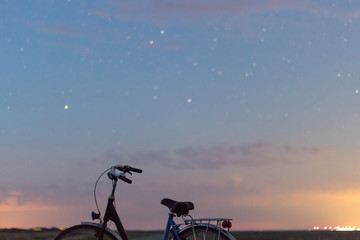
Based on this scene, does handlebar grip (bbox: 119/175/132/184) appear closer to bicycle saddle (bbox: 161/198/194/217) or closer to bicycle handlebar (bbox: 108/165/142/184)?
bicycle handlebar (bbox: 108/165/142/184)

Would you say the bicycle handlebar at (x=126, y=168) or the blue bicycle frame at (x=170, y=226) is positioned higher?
the bicycle handlebar at (x=126, y=168)

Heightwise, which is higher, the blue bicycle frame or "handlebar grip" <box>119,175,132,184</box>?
"handlebar grip" <box>119,175,132,184</box>

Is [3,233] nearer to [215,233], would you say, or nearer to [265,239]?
[265,239]

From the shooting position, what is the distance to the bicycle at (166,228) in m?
6.12

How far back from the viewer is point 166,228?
649 centimetres

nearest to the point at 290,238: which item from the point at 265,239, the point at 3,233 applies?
the point at 265,239

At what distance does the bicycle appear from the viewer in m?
6.12

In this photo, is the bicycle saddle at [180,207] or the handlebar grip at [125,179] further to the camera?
the handlebar grip at [125,179]

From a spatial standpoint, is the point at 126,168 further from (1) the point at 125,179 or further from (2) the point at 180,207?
(2) the point at 180,207

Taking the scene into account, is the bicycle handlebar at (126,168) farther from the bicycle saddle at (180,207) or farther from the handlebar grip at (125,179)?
the bicycle saddle at (180,207)

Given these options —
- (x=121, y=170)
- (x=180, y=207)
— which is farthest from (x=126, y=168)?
→ (x=180, y=207)

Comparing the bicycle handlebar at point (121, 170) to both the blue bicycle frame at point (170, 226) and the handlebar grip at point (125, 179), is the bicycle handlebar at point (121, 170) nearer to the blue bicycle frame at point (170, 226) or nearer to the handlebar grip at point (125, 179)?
the handlebar grip at point (125, 179)

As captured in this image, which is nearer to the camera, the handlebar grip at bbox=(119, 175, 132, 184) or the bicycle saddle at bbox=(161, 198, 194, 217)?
the bicycle saddle at bbox=(161, 198, 194, 217)

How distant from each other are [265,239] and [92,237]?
547 inches
